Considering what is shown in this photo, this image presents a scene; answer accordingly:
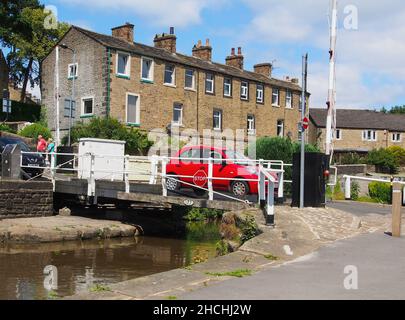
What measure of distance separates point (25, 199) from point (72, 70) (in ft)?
65.4

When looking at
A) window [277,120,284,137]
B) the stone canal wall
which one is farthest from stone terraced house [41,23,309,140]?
the stone canal wall

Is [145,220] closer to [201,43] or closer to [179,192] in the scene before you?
[179,192]

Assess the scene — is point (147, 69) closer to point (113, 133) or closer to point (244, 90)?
point (113, 133)

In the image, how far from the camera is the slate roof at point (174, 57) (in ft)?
111

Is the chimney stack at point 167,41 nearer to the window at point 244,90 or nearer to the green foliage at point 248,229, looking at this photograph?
Answer: the window at point 244,90

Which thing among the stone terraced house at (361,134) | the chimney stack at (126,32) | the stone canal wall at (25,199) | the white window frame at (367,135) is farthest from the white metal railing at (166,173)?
the white window frame at (367,135)

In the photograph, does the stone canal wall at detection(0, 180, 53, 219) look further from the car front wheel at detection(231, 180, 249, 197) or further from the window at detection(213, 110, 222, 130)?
the window at detection(213, 110, 222, 130)

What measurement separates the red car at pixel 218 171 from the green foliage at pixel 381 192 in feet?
40.9

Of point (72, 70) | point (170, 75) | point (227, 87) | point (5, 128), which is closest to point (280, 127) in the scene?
point (227, 87)

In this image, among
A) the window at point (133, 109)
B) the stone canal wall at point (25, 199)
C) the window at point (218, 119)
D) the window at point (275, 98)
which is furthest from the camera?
the window at point (275, 98)

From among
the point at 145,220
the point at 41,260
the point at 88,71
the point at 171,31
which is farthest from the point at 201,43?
the point at 41,260

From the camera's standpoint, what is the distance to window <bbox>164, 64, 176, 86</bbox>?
118 ft

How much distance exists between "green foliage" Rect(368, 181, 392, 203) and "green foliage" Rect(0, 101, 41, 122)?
28.5 meters

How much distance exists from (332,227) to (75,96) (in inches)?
1072
